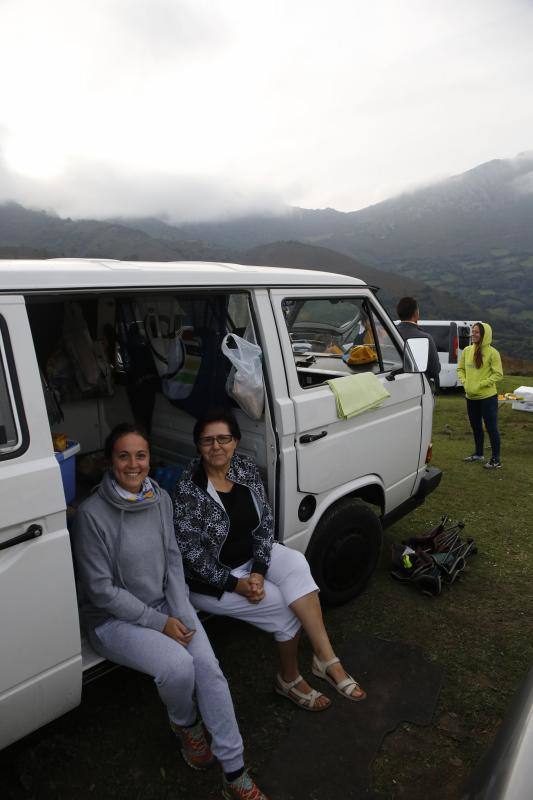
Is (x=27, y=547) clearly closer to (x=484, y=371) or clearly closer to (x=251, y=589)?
(x=251, y=589)

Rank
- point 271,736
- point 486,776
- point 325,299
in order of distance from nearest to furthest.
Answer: point 486,776 < point 271,736 < point 325,299

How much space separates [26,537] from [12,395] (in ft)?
1.67

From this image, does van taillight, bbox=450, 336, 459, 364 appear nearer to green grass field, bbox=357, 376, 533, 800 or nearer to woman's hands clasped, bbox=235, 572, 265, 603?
green grass field, bbox=357, 376, 533, 800

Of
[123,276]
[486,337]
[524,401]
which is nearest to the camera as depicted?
[123,276]

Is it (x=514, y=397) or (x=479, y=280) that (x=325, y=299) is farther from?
(x=479, y=280)

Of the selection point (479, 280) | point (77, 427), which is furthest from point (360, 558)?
point (479, 280)

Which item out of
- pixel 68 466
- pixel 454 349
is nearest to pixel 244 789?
pixel 68 466

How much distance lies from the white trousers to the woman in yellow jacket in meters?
4.09

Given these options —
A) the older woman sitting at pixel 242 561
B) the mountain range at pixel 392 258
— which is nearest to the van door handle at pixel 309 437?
the older woman sitting at pixel 242 561

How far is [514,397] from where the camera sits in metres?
9.60

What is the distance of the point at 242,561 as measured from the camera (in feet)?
8.64

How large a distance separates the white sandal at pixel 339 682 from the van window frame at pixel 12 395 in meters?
1.88

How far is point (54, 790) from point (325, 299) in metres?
2.81

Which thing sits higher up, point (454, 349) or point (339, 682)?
point (339, 682)
